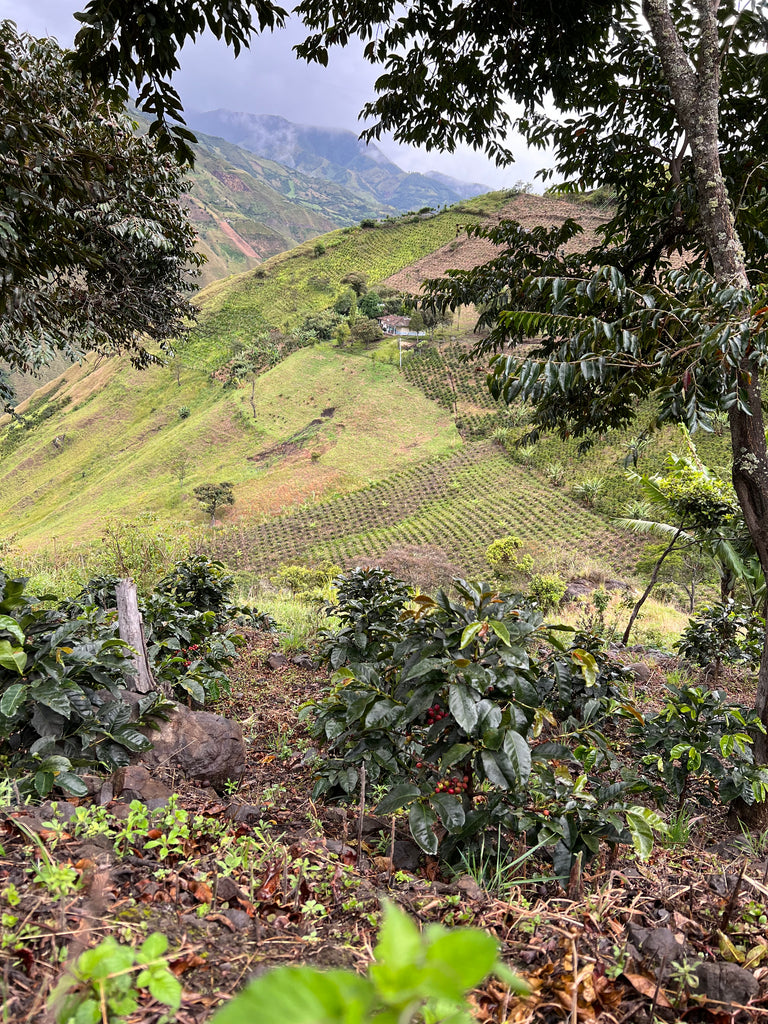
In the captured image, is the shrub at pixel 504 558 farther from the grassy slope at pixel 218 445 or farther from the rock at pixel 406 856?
the rock at pixel 406 856

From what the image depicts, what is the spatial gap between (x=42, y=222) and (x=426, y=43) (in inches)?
121

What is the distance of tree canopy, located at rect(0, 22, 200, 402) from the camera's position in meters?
3.34

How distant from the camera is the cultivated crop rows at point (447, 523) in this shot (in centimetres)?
2553

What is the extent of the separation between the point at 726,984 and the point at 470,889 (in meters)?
0.69

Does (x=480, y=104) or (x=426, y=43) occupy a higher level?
(x=426, y=43)

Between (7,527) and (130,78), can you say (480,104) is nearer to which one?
(130,78)

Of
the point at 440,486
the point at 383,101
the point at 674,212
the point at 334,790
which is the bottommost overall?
the point at 440,486

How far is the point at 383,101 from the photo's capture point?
374cm

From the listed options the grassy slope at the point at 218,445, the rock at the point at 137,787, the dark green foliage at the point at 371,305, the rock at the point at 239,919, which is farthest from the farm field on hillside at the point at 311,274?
the rock at the point at 239,919

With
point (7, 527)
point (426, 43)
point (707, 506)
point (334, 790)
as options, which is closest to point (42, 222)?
point (426, 43)

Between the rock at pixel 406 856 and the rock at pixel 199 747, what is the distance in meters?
1.18

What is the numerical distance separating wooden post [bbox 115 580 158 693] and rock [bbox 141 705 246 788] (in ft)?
1.17

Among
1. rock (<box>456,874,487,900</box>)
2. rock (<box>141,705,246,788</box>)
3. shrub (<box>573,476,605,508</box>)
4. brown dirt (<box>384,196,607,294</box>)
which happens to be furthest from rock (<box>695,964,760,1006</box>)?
brown dirt (<box>384,196,607,294</box>)

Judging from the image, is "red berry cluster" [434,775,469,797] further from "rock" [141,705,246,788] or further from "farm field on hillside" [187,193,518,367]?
"farm field on hillside" [187,193,518,367]
